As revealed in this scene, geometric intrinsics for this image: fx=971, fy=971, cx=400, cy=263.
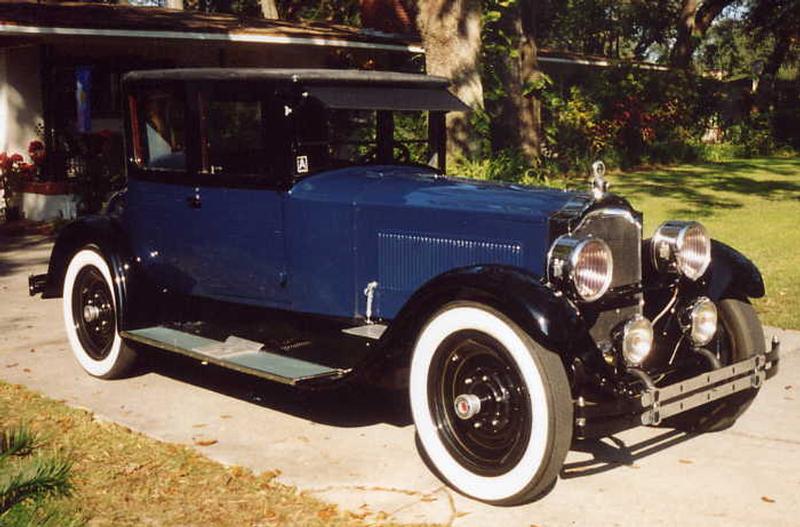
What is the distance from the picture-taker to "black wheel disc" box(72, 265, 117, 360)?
6035mm

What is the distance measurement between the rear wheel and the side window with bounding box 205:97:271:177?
248 centimetres

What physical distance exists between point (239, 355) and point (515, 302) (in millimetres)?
1801

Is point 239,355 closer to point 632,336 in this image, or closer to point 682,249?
point 632,336

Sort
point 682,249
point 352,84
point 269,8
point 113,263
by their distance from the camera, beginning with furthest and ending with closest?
point 269,8 → point 113,263 → point 352,84 → point 682,249

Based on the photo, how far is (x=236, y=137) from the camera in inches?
215

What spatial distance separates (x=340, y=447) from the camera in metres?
4.84

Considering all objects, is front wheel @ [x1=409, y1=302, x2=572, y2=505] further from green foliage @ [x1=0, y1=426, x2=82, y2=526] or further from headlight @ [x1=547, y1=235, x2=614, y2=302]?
green foliage @ [x1=0, y1=426, x2=82, y2=526]

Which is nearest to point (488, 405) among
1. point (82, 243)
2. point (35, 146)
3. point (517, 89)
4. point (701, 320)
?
point (701, 320)

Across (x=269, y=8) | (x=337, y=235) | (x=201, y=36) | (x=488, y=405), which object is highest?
(x=269, y=8)

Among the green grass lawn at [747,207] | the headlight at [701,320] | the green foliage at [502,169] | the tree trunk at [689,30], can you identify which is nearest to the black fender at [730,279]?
the headlight at [701,320]

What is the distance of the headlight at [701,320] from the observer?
177 inches

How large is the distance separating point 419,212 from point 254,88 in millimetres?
1272

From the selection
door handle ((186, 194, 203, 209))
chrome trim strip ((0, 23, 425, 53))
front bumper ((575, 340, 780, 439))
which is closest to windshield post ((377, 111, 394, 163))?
door handle ((186, 194, 203, 209))

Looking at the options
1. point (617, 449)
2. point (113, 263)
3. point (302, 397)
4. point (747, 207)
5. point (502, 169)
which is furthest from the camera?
point (747, 207)
